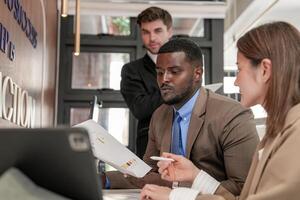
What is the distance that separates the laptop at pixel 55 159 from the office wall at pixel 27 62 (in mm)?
1607

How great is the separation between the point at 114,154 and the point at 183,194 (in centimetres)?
32

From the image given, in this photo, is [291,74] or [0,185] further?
[291,74]

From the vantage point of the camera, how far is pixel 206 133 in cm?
150

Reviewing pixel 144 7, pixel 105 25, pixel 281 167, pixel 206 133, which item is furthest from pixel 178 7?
pixel 281 167

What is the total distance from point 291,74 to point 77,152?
776 mm

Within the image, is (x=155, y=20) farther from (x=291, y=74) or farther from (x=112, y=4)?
(x=112, y=4)

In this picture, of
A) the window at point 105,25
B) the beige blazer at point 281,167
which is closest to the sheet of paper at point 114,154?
the beige blazer at point 281,167

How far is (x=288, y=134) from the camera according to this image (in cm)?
103

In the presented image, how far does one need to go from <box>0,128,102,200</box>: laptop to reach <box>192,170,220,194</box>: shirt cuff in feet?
2.59

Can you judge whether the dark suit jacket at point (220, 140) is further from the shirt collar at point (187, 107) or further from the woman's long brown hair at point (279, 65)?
the woman's long brown hair at point (279, 65)

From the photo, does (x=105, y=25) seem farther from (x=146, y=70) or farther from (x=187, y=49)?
(x=187, y=49)

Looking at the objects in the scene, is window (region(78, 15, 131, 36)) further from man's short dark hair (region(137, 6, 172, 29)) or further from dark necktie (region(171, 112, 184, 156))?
dark necktie (region(171, 112, 184, 156))

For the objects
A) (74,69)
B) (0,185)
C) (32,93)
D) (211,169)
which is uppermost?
(74,69)

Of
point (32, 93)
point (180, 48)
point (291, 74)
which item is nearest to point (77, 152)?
point (291, 74)
